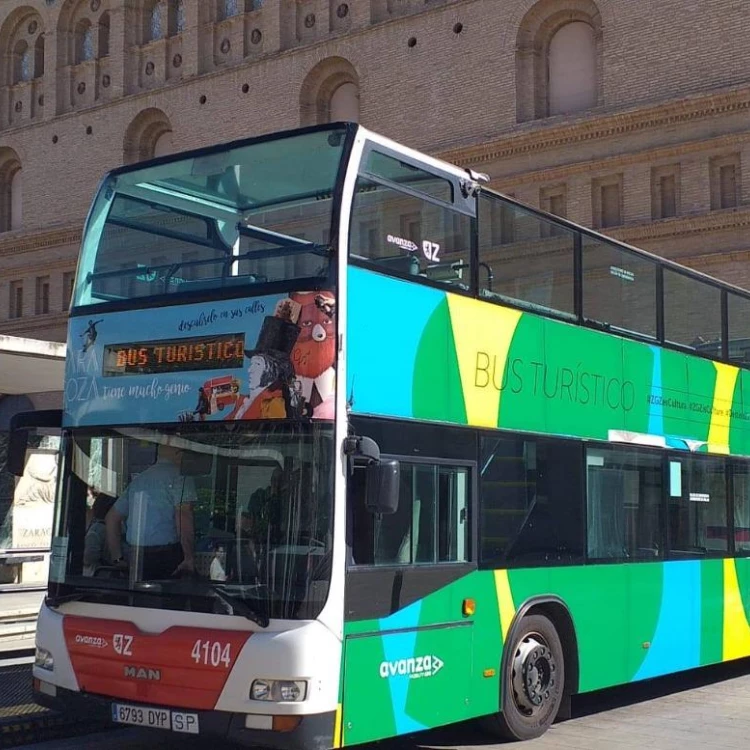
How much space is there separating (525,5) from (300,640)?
82.4 feet

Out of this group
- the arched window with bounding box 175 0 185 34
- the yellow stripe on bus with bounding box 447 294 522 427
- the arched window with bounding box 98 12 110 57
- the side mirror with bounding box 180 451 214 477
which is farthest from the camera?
the arched window with bounding box 98 12 110 57

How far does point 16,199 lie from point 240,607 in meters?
39.4

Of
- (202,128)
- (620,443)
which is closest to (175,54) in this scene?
(202,128)

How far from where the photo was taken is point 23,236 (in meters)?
41.8

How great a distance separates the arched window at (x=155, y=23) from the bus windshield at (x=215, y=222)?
31.4 m

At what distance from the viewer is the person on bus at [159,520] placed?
23.1ft

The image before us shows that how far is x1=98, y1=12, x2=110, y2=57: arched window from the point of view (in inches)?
1574

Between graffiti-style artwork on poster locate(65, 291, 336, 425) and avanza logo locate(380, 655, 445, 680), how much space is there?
152 centimetres

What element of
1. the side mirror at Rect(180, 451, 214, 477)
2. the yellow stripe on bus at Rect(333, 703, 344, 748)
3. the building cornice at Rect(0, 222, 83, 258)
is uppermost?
the building cornice at Rect(0, 222, 83, 258)

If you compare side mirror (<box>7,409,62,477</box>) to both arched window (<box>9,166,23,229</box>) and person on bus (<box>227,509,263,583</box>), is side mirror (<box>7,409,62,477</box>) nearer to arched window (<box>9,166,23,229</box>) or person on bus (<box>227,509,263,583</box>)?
person on bus (<box>227,509,263,583</box>)

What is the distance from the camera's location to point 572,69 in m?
29.0

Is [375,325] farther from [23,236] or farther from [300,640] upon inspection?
[23,236]

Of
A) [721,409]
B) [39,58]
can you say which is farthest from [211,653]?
[39,58]

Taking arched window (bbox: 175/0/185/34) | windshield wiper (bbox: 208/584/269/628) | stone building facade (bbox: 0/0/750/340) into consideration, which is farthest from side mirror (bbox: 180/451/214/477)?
arched window (bbox: 175/0/185/34)
